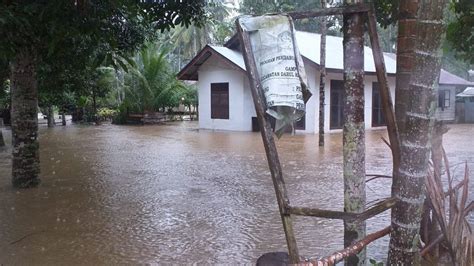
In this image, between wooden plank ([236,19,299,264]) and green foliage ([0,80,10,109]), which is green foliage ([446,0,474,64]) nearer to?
wooden plank ([236,19,299,264])

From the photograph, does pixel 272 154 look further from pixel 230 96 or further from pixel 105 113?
pixel 105 113

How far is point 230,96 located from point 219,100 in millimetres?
848

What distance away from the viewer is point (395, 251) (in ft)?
9.65

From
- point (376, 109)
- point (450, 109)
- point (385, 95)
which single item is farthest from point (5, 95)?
point (450, 109)

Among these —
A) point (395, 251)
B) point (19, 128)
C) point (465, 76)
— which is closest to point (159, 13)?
point (19, 128)

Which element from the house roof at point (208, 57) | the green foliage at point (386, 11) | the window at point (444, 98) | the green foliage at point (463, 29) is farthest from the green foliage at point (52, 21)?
the window at point (444, 98)

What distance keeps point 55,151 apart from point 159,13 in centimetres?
832

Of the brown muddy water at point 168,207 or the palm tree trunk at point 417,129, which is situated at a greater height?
the palm tree trunk at point 417,129

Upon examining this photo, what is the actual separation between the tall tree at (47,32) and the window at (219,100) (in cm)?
1257

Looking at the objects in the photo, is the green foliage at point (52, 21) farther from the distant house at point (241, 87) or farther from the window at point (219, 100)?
the window at point (219, 100)

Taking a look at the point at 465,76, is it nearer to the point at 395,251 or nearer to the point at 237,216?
the point at 237,216

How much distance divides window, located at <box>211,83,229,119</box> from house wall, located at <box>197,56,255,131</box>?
20cm

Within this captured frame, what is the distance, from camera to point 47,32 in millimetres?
5402

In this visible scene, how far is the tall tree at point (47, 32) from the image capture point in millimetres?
4708
